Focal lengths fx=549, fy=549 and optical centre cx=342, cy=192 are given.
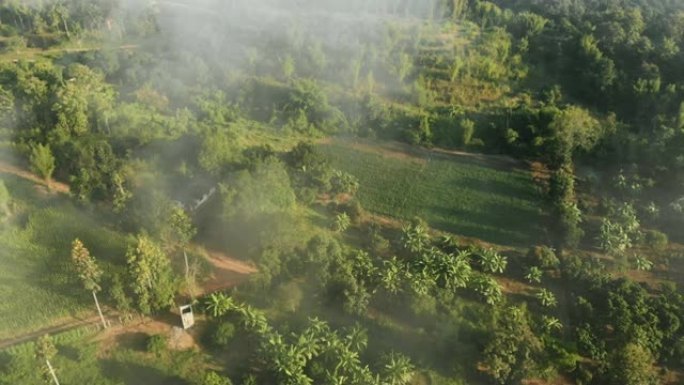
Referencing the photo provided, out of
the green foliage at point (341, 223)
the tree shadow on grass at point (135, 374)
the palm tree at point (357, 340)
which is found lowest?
the tree shadow on grass at point (135, 374)

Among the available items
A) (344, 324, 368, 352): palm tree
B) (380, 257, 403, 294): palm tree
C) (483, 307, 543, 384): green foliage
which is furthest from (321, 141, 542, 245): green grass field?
(344, 324, 368, 352): palm tree

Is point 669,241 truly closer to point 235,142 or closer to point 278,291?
point 278,291

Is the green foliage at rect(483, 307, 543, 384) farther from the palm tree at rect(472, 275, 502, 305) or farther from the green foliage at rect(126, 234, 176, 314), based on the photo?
the green foliage at rect(126, 234, 176, 314)

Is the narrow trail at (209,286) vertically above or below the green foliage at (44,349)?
below

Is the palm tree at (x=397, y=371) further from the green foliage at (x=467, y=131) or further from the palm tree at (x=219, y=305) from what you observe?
the green foliage at (x=467, y=131)

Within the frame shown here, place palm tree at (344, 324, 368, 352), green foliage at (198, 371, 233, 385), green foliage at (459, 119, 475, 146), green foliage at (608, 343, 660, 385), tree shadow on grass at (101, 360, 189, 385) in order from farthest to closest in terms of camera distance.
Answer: green foliage at (459, 119, 475, 146)
palm tree at (344, 324, 368, 352)
tree shadow on grass at (101, 360, 189, 385)
green foliage at (608, 343, 660, 385)
green foliage at (198, 371, 233, 385)

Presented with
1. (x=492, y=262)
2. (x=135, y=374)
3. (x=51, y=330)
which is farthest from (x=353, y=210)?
(x=51, y=330)

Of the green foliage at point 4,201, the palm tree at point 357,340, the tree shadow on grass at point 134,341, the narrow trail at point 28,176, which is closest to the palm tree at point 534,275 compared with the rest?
the palm tree at point 357,340
